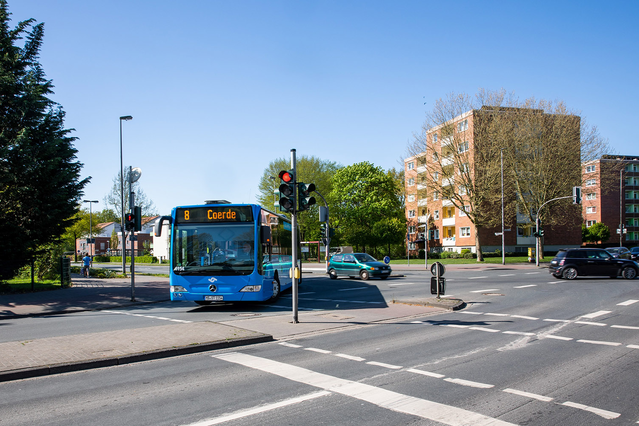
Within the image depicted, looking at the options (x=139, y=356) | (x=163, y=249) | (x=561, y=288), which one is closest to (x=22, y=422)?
(x=139, y=356)

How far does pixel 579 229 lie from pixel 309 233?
119ft

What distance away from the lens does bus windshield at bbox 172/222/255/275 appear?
13625 millimetres

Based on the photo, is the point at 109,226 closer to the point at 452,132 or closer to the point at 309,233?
the point at 309,233

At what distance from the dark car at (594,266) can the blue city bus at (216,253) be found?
17901 mm

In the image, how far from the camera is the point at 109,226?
111 metres

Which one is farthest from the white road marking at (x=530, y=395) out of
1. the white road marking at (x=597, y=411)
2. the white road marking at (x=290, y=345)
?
the white road marking at (x=290, y=345)

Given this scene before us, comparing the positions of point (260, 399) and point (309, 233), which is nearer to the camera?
point (260, 399)

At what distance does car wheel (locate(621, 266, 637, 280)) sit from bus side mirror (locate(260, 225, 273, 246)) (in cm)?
1954

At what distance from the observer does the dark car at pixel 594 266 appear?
24672 mm

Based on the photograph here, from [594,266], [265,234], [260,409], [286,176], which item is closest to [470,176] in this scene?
[594,266]

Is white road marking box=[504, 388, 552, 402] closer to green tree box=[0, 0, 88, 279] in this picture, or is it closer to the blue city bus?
the blue city bus

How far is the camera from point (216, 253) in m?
13.7

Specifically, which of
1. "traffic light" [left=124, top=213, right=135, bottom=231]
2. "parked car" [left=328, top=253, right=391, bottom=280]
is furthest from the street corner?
"parked car" [left=328, top=253, right=391, bottom=280]

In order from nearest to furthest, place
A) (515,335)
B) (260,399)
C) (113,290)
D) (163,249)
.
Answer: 1. (260,399)
2. (515,335)
3. (113,290)
4. (163,249)
